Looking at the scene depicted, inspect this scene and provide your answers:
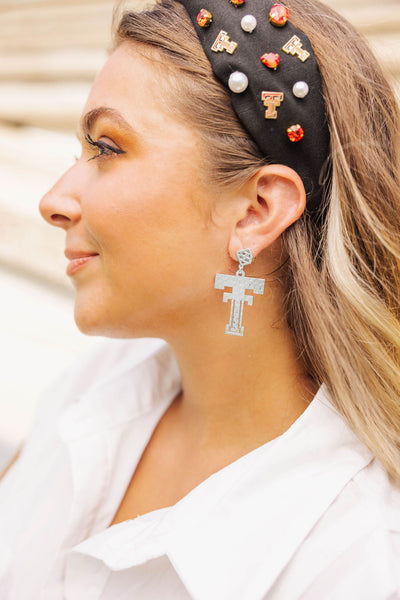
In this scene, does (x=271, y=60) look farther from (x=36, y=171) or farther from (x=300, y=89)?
(x=36, y=171)

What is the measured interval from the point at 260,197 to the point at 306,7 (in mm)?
513

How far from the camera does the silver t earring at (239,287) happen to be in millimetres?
1317

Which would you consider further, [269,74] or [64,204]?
[64,204]

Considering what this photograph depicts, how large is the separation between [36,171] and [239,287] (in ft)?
8.51

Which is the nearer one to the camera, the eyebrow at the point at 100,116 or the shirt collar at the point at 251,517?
the shirt collar at the point at 251,517

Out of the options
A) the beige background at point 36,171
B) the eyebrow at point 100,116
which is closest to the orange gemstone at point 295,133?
the eyebrow at point 100,116

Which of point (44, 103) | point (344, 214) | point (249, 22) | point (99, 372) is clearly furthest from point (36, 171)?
point (344, 214)

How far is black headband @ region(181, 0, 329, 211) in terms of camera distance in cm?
124

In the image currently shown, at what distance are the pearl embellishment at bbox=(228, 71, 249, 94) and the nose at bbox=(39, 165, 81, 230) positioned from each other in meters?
0.49

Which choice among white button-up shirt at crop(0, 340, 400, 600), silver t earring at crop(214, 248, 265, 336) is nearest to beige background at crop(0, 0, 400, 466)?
white button-up shirt at crop(0, 340, 400, 600)

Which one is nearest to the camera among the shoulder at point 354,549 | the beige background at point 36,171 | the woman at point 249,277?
the shoulder at point 354,549

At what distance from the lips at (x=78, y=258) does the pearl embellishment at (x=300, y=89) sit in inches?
25.2

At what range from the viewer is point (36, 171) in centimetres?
350

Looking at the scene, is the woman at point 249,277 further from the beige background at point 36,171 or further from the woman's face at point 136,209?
the beige background at point 36,171
